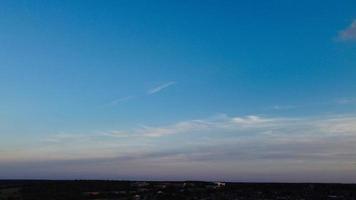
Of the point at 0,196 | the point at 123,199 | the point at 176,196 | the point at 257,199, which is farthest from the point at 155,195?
the point at 0,196

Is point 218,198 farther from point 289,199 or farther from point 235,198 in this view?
point 289,199

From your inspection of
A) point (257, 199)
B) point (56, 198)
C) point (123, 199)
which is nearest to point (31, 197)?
point (56, 198)

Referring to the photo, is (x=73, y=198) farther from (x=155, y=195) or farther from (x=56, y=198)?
(x=155, y=195)

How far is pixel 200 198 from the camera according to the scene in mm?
82688

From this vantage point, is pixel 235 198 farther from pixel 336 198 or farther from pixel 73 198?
pixel 73 198

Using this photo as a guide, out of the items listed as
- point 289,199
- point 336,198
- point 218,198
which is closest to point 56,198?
point 218,198

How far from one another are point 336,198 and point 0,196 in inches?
1988

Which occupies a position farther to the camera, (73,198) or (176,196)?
(176,196)

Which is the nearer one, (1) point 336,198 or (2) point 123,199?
(2) point 123,199

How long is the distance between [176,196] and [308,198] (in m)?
20.5

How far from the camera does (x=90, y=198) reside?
8031 cm

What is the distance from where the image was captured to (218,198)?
82.8m

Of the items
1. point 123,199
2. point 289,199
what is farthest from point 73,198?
point 289,199

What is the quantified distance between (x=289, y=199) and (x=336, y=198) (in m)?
7.61
